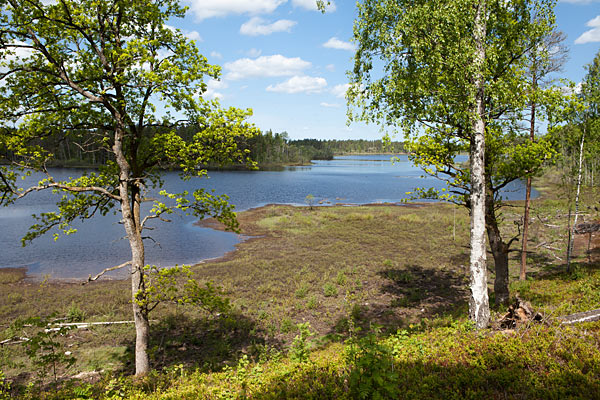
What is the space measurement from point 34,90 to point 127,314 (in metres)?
11.1

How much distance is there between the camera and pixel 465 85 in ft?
29.1

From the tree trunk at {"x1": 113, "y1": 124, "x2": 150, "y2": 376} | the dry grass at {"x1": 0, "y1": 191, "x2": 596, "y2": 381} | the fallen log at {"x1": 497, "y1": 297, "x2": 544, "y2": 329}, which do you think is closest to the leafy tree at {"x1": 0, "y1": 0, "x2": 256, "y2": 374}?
the tree trunk at {"x1": 113, "y1": 124, "x2": 150, "y2": 376}

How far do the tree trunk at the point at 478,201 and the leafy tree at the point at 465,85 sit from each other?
0.03 m

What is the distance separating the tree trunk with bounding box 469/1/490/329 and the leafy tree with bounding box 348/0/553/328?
3cm

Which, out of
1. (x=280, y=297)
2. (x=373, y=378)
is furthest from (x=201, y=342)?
(x=373, y=378)

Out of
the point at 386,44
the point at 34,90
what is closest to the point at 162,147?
the point at 34,90

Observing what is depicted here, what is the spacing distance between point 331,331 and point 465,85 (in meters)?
9.82

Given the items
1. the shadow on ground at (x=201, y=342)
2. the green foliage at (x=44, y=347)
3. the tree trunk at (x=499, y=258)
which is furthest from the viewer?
the tree trunk at (x=499, y=258)

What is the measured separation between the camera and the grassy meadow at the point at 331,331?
5941 mm

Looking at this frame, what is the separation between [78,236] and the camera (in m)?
33.0

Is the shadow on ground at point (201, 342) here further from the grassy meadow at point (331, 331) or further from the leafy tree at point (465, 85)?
the leafy tree at point (465, 85)

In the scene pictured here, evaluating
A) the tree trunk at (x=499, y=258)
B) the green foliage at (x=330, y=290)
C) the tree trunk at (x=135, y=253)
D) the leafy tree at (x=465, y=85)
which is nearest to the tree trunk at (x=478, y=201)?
the leafy tree at (x=465, y=85)

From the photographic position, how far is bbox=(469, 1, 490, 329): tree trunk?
9.14 m

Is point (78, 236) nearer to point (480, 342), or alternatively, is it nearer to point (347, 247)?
point (347, 247)
